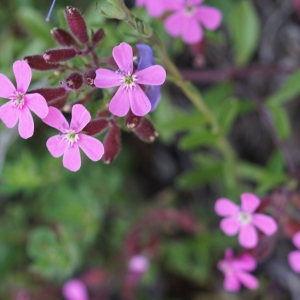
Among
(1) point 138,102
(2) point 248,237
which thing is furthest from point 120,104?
(2) point 248,237

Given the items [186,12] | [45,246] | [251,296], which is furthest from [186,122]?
[251,296]

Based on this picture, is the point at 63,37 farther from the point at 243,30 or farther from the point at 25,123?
the point at 243,30

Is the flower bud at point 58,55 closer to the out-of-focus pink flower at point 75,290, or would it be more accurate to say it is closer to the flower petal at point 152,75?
the flower petal at point 152,75

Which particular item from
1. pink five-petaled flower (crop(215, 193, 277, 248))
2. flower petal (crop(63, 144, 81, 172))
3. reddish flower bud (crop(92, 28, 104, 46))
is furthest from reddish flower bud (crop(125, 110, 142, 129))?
pink five-petaled flower (crop(215, 193, 277, 248))

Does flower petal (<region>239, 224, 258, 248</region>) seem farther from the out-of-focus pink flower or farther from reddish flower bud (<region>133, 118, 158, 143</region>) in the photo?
the out-of-focus pink flower

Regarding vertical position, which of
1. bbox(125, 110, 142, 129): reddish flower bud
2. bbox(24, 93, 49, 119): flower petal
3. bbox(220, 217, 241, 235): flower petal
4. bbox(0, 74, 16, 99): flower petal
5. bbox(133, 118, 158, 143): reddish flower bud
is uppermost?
bbox(0, 74, 16, 99): flower petal

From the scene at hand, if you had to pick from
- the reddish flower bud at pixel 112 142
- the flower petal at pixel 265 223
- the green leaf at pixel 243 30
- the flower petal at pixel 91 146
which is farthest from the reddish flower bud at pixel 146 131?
the green leaf at pixel 243 30
